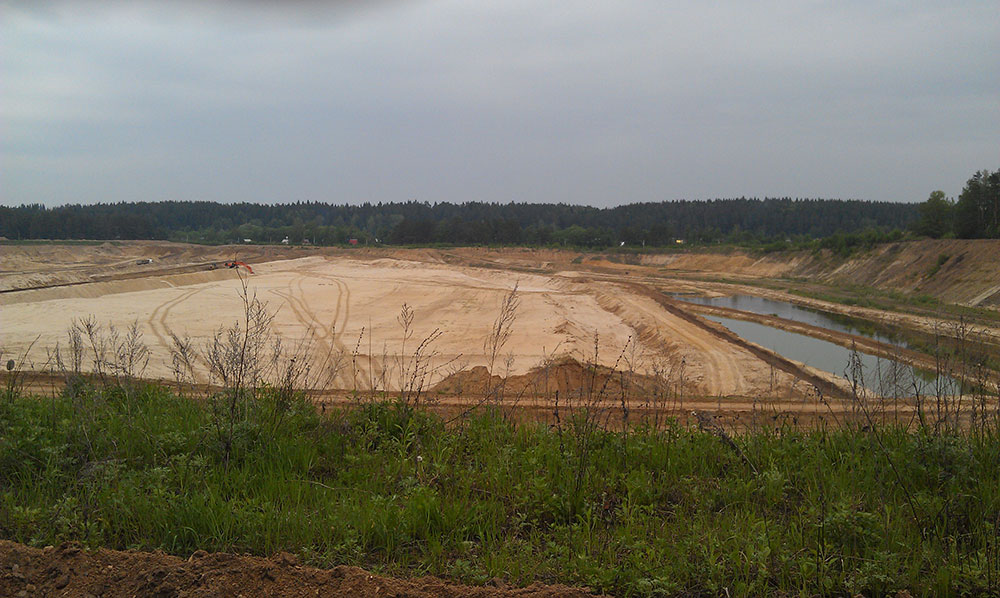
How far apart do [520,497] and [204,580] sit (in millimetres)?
2152

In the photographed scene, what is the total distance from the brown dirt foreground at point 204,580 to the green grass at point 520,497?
0.25 m

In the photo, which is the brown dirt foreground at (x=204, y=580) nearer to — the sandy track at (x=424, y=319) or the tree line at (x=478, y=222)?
the sandy track at (x=424, y=319)

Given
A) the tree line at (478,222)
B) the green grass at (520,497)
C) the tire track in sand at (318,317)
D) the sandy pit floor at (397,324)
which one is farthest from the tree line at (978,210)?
the green grass at (520,497)

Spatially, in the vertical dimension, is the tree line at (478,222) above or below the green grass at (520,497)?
above

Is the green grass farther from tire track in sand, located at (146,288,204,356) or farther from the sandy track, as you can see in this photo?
tire track in sand, located at (146,288,204,356)

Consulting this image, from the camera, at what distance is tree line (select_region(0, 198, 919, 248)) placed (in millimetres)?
93000

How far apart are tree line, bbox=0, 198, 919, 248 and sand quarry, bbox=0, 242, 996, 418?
105 ft

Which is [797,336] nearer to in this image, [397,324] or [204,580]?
[397,324]

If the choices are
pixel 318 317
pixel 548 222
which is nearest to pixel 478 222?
pixel 548 222

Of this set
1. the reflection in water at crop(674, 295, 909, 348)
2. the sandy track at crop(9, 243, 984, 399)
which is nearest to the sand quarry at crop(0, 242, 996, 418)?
the sandy track at crop(9, 243, 984, 399)

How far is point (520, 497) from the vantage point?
4508 mm

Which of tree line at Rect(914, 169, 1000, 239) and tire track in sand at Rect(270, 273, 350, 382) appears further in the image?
tree line at Rect(914, 169, 1000, 239)

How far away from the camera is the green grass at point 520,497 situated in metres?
3.61

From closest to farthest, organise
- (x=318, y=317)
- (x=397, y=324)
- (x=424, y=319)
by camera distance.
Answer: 1. (x=397, y=324)
2. (x=318, y=317)
3. (x=424, y=319)
